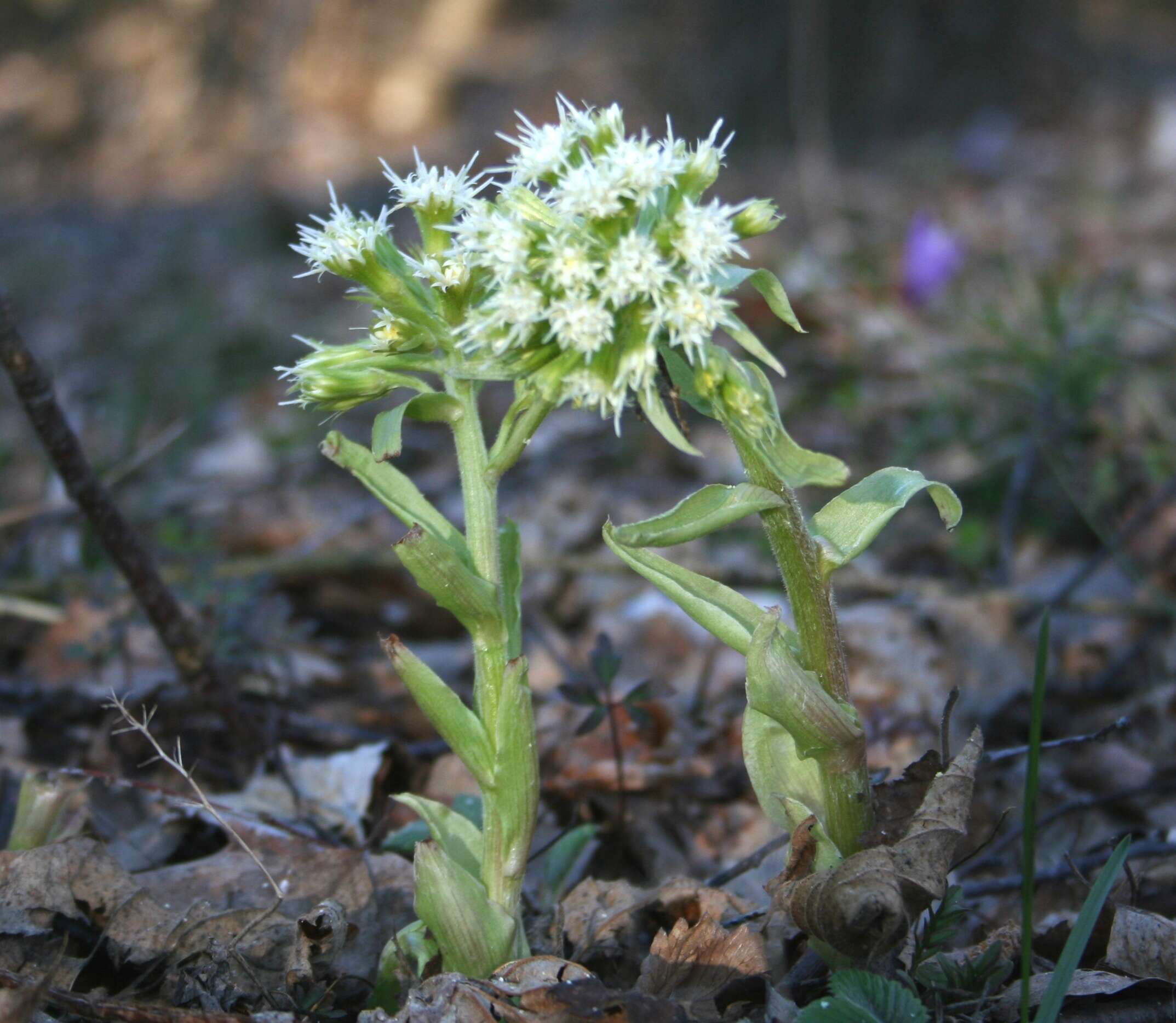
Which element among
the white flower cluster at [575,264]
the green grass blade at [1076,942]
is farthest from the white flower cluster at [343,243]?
the green grass blade at [1076,942]

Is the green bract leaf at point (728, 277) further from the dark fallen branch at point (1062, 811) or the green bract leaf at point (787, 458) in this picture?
the dark fallen branch at point (1062, 811)

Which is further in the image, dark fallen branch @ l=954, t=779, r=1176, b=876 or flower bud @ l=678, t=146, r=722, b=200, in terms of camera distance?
dark fallen branch @ l=954, t=779, r=1176, b=876

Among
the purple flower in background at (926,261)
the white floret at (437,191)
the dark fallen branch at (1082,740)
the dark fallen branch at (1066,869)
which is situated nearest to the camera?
the white floret at (437,191)

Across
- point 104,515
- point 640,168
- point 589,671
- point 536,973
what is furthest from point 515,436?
point 589,671

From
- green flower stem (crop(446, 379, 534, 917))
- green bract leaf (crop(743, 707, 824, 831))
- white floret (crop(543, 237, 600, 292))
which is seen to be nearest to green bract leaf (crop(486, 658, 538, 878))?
green flower stem (crop(446, 379, 534, 917))

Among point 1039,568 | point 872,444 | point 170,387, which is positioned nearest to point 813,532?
point 1039,568

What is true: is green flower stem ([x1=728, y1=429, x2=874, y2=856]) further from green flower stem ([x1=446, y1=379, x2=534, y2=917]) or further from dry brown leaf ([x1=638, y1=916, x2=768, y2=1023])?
green flower stem ([x1=446, y1=379, x2=534, y2=917])

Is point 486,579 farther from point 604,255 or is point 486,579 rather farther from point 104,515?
point 104,515
